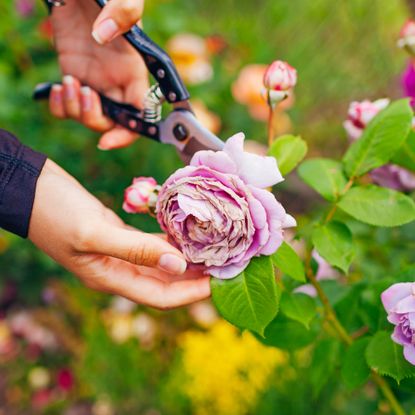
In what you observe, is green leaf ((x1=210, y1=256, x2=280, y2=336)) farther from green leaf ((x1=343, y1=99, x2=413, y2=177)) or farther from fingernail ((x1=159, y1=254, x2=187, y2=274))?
green leaf ((x1=343, y1=99, x2=413, y2=177))

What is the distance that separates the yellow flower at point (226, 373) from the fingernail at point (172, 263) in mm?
916

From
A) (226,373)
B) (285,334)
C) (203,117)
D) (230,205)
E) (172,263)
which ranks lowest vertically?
(226,373)

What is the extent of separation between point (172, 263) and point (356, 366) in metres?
0.29

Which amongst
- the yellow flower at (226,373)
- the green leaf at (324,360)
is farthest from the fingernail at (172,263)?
the yellow flower at (226,373)

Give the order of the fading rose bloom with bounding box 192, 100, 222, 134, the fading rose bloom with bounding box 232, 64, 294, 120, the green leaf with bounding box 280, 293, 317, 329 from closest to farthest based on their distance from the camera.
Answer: the green leaf with bounding box 280, 293, 317, 329
the fading rose bloom with bounding box 192, 100, 222, 134
the fading rose bloom with bounding box 232, 64, 294, 120

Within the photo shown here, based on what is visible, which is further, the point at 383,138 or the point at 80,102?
the point at 80,102

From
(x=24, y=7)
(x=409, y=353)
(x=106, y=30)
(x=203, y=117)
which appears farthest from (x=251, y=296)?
(x=24, y=7)

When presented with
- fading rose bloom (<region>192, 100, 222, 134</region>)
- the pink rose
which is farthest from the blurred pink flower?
the pink rose

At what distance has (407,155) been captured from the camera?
0.80 meters

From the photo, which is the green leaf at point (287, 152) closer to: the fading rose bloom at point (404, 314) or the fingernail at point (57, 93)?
the fading rose bloom at point (404, 314)

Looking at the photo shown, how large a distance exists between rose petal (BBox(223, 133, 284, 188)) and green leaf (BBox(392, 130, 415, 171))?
0.25 metres

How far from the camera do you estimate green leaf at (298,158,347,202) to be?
2.57ft

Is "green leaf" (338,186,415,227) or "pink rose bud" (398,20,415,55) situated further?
"pink rose bud" (398,20,415,55)

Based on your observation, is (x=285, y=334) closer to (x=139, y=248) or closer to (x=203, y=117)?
(x=139, y=248)
